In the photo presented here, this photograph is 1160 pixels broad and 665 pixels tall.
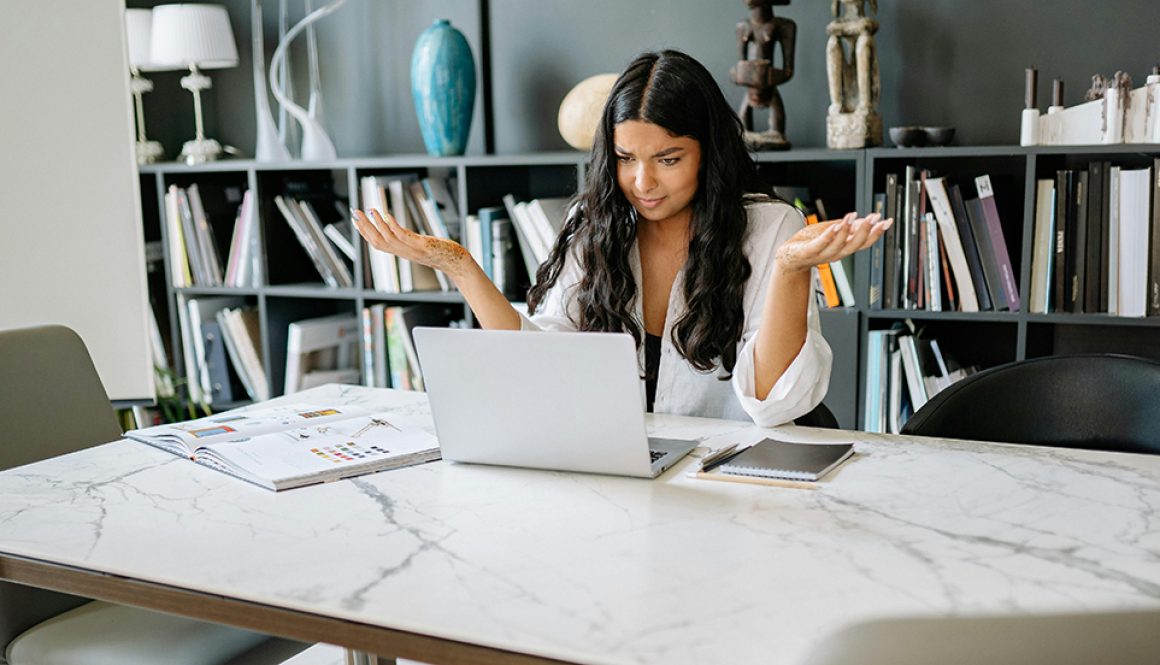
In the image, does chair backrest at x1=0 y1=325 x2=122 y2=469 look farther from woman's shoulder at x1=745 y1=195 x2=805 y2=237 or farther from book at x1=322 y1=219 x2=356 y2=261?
book at x1=322 y1=219 x2=356 y2=261

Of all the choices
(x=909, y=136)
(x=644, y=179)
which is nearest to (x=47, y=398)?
(x=644, y=179)

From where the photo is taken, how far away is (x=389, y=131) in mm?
3596

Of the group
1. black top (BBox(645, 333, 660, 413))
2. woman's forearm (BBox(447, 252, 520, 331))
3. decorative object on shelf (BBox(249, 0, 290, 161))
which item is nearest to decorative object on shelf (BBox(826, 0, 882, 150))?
black top (BBox(645, 333, 660, 413))

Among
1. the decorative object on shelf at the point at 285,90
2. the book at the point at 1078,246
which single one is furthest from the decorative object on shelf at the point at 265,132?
the book at the point at 1078,246

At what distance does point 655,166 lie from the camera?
1.96m

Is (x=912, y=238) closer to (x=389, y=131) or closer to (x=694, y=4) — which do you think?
(x=694, y=4)

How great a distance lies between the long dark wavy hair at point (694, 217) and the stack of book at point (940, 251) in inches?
27.9

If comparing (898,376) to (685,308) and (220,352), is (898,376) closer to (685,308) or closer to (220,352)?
(685,308)

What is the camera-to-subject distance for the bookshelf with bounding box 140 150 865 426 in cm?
302

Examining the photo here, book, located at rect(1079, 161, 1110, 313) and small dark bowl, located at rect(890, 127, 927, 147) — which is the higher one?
small dark bowl, located at rect(890, 127, 927, 147)

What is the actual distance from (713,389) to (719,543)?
88 cm

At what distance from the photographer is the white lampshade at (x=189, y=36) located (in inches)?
135

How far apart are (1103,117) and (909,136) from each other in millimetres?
425

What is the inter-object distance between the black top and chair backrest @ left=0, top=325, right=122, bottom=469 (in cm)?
98
